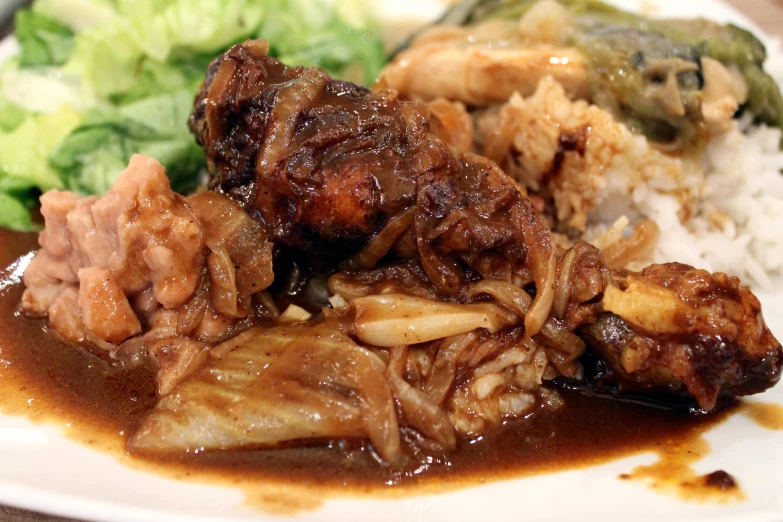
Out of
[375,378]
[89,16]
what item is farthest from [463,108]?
[89,16]

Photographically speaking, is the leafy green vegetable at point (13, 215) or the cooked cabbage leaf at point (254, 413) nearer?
the cooked cabbage leaf at point (254, 413)

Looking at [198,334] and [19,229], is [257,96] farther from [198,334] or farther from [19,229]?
[19,229]

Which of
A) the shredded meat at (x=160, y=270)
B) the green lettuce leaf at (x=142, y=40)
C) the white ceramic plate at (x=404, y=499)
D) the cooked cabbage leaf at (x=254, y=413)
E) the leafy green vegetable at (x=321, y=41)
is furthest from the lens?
the leafy green vegetable at (x=321, y=41)

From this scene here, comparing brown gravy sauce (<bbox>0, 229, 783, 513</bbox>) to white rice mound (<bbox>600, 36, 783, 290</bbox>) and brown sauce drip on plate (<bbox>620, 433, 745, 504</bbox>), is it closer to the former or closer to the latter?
brown sauce drip on plate (<bbox>620, 433, 745, 504</bbox>)

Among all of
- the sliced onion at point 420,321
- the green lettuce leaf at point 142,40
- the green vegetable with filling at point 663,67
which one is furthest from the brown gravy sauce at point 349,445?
the green lettuce leaf at point 142,40

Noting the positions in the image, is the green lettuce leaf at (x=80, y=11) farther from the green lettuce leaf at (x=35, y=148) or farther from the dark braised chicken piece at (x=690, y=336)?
the dark braised chicken piece at (x=690, y=336)

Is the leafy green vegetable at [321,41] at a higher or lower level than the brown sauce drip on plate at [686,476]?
higher

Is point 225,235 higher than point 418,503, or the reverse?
point 225,235
